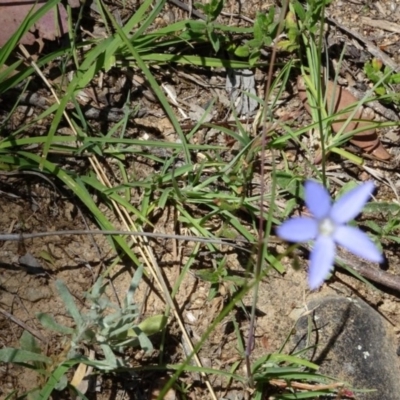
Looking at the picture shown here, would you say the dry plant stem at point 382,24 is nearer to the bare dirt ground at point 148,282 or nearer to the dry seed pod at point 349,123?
the dry seed pod at point 349,123

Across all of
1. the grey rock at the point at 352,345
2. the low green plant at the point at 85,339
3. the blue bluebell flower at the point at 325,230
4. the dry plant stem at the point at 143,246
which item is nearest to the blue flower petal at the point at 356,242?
the blue bluebell flower at the point at 325,230

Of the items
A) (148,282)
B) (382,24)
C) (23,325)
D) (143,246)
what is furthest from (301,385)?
(382,24)

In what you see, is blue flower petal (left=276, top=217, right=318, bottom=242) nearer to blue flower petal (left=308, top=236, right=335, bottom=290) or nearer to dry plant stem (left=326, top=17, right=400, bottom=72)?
blue flower petal (left=308, top=236, right=335, bottom=290)

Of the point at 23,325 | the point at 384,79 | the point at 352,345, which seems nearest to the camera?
the point at 23,325

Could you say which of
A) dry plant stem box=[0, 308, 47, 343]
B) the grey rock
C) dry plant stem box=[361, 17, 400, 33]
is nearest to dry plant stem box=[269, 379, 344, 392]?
the grey rock

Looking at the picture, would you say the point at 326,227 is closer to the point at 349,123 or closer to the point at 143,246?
the point at 143,246

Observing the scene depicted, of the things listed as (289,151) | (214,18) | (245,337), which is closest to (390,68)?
(289,151)

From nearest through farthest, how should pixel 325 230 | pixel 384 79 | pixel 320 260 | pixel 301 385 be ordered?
pixel 320 260 < pixel 325 230 < pixel 301 385 < pixel 384 79
